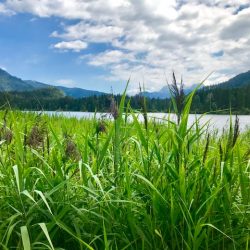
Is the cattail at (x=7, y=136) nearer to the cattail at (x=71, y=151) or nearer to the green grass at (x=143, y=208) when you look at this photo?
the green grass at (x=143, y=208)

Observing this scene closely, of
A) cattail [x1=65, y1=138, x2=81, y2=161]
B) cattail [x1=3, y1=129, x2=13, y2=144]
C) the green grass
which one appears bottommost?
the green grass

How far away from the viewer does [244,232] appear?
3369mm

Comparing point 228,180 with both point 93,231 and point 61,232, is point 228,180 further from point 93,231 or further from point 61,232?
point 61,232

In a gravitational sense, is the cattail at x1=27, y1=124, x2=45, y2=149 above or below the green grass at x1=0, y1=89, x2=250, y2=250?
Answer: above

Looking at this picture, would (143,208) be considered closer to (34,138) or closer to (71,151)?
(71,151)

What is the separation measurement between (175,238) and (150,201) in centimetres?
37

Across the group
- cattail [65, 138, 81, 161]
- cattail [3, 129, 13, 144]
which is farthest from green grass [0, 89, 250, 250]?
cattail [3, 129, 13, 144]

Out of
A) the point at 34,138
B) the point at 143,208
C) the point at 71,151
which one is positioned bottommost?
the point at 143,208

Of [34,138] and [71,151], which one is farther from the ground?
[34,138]

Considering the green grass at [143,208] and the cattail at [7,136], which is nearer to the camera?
the green grass at [143,208]

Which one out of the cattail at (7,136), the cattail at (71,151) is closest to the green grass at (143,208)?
the cattail at (71,151)

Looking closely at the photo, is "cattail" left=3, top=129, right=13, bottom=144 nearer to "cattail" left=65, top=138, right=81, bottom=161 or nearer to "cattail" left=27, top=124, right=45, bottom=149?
"cattail" left=27, top=124, right=45, bottom=149

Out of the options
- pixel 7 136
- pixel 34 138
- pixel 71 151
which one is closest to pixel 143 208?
pixel 71 151

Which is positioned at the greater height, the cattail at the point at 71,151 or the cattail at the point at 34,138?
the cattail at the point at 34,138
